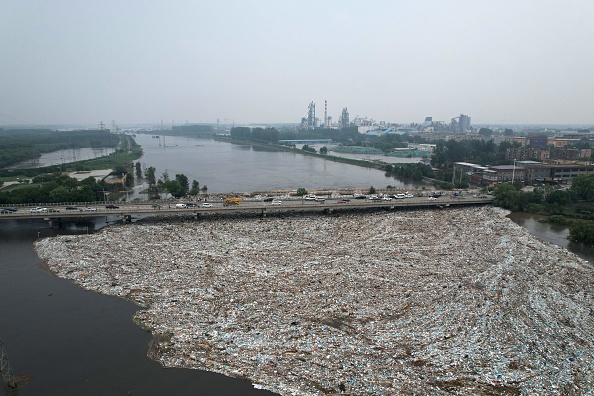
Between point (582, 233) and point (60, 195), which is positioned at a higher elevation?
point (60, 195)

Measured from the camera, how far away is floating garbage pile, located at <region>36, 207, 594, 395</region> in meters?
6.27

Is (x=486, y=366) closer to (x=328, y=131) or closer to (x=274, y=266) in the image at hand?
(x=274, y=266)

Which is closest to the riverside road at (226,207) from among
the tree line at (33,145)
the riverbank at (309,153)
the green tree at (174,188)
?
the green tree at (174,188)

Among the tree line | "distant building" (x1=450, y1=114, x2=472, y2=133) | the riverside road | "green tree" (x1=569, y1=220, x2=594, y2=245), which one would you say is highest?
"distant building" (x1=450, y1=114, x2=472, y2=133)

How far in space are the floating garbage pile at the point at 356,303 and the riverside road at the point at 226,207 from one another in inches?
67.2

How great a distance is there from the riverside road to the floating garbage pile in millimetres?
1706

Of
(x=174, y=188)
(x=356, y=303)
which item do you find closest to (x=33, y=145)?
(x=174, y=188)

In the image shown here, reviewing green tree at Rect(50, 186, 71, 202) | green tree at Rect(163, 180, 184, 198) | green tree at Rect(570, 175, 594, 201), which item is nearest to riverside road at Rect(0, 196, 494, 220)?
green tree at Rect(50, 186, 71, 202)

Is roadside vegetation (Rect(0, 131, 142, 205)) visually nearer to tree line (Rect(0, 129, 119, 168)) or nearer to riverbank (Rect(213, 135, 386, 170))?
tree line (Rect(0, 129, 119, 168))

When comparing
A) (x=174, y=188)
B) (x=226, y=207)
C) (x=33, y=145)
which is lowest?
(x=226, y=207)

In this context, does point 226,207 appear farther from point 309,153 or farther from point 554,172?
point 309,153

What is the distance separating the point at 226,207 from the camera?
16.8 meters

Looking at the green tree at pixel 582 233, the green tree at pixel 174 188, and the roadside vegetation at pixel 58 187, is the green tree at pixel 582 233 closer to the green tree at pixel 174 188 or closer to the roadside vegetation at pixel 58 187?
the green tree at pixel 174 188

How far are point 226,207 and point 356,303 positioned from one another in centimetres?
955
